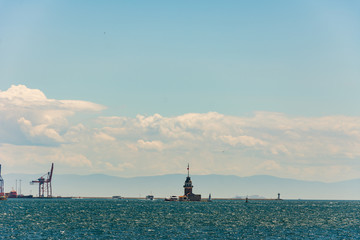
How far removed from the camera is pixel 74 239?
242ft

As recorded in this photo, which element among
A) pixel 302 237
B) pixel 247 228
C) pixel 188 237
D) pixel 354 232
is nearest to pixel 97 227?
pixel 188 237

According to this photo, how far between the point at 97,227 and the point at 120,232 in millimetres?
11192

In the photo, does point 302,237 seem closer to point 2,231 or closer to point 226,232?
point 226,232

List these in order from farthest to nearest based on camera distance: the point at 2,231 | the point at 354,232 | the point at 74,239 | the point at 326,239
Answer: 1. the point at 354,232
2. the point at 2,231
3. the point at 326,239
4. the point at 74,239

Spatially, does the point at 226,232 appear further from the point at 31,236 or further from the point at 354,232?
the point at 31,236

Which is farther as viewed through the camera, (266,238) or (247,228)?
(247,228)

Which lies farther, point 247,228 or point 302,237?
point 247,228

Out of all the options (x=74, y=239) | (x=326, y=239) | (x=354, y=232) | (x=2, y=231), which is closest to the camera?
(x=74, y=239)

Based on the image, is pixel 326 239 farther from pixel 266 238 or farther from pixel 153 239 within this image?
pixel 153 239

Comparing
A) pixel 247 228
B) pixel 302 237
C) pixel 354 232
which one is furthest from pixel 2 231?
pixel 354 232

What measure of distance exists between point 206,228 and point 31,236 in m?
33.2

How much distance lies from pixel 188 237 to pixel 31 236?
2535 centimetres

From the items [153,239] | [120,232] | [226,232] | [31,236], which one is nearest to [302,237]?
[226,232]

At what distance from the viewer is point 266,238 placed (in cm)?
7744
